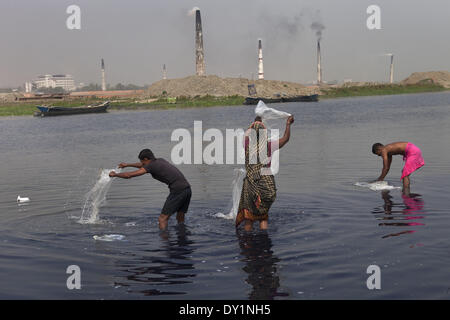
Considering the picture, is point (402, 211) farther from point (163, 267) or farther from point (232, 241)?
point (163, 267)

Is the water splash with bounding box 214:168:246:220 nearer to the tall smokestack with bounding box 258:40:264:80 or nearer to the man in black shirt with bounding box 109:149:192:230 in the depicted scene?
the man in black shirt with bounding box 109:149:192:230

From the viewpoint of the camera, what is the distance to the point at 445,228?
969 cm

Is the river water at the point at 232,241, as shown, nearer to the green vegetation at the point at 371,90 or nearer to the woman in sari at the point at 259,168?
the woman in sari at the point at 259,168

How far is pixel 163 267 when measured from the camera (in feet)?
27.3

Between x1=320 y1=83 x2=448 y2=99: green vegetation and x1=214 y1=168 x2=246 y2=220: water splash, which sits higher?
x1=320 y1=83 x2=448 y2=99: green vegetation

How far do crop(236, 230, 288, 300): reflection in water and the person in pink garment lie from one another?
16.8ft

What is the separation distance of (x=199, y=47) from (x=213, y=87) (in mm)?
10009

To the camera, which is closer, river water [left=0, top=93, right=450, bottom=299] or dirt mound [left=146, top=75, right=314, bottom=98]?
river water [left=0, top=93, right=450, bottom=299]

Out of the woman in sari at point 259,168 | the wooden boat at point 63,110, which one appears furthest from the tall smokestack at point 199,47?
the woman in sari at point 259,168

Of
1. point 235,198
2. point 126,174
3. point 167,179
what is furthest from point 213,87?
point 126,174

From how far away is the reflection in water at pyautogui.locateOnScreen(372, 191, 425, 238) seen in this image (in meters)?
10.2

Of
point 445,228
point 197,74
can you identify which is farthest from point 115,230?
point 197,74

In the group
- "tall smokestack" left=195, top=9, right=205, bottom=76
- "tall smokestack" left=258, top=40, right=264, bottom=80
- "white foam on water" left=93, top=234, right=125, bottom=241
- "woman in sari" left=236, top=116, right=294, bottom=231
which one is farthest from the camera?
"tall smokestack" left=258, top=40, right=264, bottom=80

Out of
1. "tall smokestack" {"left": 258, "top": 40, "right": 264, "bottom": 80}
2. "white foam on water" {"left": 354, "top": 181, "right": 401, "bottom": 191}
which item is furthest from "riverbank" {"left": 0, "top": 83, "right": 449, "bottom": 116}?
"white foam on water" {"left": 354, "top": 181, "right": 401, "bottom": 191}
